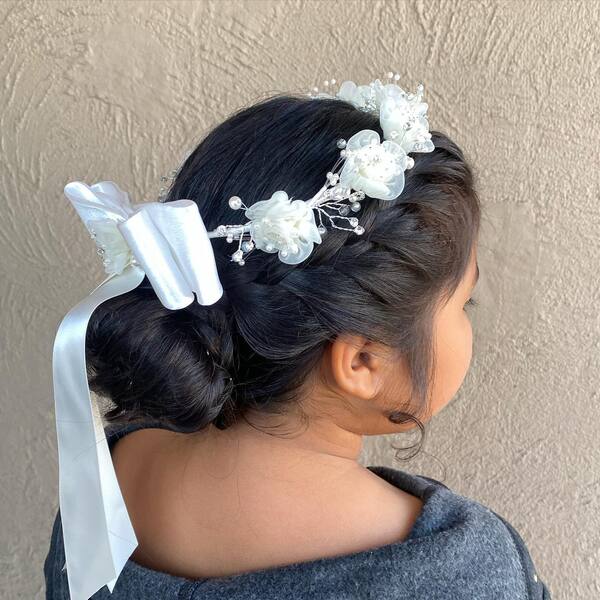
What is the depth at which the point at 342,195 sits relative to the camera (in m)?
0.49

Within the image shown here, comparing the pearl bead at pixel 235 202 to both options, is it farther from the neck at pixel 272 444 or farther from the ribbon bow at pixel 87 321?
the neck at pixel 272 444

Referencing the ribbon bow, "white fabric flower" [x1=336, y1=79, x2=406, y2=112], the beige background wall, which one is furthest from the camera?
the beige background wall

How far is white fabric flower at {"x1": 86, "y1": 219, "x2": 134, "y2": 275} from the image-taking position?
0.51 m

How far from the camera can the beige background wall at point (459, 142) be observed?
2.69 ft

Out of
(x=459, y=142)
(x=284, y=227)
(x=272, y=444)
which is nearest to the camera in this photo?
(x=284, y=227)

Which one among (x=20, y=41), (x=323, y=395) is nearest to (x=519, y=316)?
(x=323, y=395)

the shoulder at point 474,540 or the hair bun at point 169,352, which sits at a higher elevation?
the hair bun at point 169,352

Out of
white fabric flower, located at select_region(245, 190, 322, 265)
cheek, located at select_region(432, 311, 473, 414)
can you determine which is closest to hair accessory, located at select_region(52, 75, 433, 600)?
white fabric flower, located at select_region(245, 190, 322, 265)

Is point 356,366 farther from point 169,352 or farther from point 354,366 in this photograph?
point 169,352

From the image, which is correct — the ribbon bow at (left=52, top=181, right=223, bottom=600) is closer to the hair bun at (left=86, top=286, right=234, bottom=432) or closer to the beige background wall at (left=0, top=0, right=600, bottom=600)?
the hair bun at (left=86, top=286, right=234, bottom=432)

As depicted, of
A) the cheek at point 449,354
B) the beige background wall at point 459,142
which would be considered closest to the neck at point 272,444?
the cheek at point 449,354

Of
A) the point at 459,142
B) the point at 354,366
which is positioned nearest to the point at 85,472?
the point at 354,366

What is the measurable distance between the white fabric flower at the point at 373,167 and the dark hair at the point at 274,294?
0.02 meters

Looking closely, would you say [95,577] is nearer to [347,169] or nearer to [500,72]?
[347,169]
